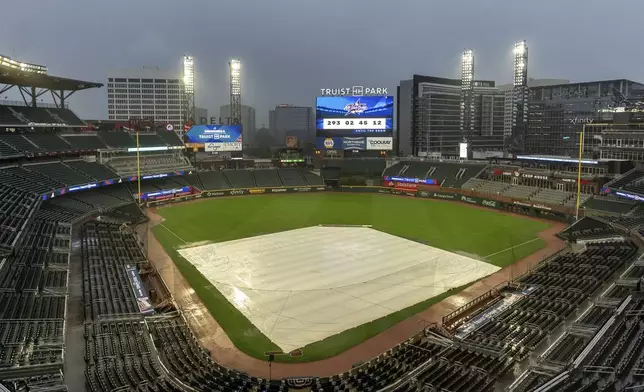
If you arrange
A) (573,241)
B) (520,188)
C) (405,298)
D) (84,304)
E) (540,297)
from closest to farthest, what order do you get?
(84,304) → (540,297) → (405,298) → (573,241) → (520,188)

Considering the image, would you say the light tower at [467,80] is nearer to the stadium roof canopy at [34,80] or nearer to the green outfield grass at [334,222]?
the green outfield grass at [334,222]

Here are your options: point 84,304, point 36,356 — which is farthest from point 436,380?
point 84,304

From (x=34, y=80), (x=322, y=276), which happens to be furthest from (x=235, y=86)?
(x=322, y=276)

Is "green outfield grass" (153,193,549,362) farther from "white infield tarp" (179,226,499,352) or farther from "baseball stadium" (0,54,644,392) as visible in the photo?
"white infield tarp" (179,226,499,352)

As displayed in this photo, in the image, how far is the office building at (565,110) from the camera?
8750cm

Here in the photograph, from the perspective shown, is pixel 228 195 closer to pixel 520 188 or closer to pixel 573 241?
pixel 520 188

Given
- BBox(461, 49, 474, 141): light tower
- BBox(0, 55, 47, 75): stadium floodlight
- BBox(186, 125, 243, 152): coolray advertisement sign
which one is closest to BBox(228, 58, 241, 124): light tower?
BBox(186, 125, 243, 152): coolray advertisement sign

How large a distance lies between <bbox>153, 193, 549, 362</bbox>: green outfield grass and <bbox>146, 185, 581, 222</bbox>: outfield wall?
225 centimetres

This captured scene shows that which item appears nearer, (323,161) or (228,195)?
(228,195)

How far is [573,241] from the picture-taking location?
36500mm

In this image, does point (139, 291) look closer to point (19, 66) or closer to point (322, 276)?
point (322, 276)

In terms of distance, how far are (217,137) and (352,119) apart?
20.4m

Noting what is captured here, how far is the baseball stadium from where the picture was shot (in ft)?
52.5

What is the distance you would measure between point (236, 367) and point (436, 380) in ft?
26.5
